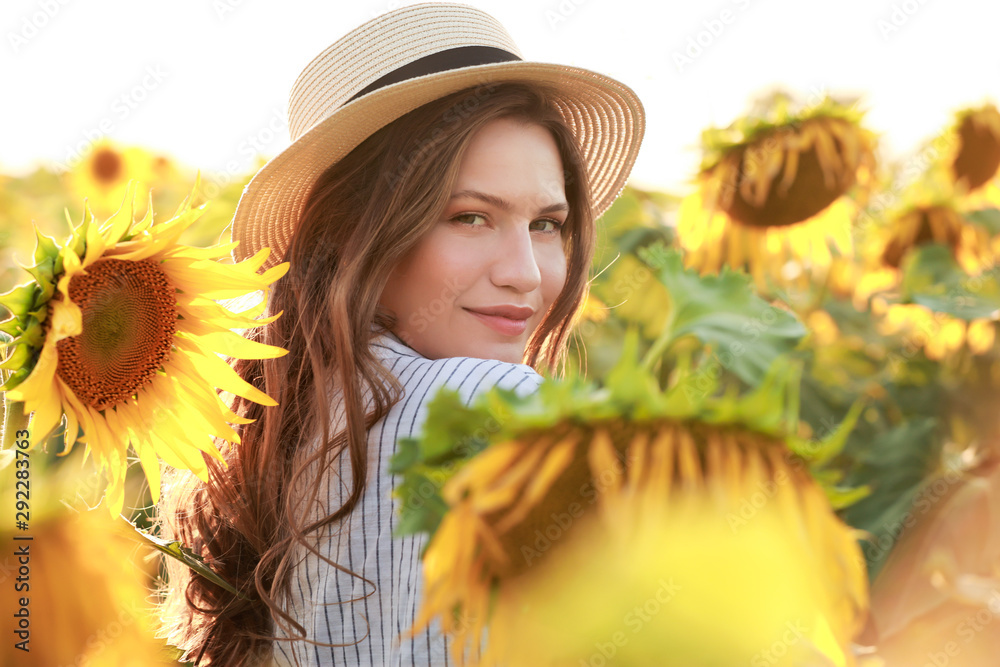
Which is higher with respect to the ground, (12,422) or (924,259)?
(12,422)

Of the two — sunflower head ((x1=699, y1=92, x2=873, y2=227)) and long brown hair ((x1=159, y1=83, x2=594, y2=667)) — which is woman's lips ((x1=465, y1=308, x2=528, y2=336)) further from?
sunflower head ((x1=699, y1=92, x2=873, y2=227))

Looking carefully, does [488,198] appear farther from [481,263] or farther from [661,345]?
[661,345]

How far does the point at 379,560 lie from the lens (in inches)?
38.9

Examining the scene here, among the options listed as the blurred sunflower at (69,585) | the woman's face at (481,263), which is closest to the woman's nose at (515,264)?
the woman's face at (481,263)

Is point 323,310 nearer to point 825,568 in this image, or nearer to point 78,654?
point 78,654

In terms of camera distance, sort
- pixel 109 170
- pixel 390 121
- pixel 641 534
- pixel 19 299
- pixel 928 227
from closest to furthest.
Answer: pixel 641 534, pixel 19 299, pixel 390 121, pixel 928 227, pixel 109 170

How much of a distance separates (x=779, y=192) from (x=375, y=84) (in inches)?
41.2

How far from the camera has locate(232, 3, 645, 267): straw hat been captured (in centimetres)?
121

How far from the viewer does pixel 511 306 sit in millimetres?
1192

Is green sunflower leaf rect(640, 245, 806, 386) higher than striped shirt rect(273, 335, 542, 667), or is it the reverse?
green sunflower leaf rect(640, 245, 806, 386)

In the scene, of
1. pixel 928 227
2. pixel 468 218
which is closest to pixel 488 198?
pixel 468 218

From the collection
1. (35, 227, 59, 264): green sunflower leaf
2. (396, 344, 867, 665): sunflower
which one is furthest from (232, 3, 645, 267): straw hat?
(396, 344, 867, 665): sunflower

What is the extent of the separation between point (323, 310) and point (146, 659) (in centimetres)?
53

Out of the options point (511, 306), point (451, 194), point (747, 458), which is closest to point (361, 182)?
point (451, 194)
